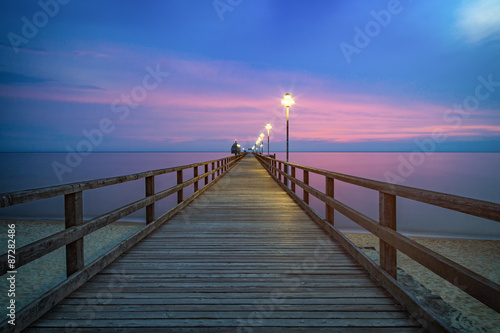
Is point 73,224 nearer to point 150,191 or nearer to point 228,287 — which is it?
point 228,287

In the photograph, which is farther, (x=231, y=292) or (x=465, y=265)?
(x=465, y=265)

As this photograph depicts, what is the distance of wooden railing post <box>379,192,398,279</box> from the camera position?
8.41ft

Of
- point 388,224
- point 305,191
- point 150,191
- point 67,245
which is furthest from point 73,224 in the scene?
point 305,191

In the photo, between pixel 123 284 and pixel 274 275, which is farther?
pixel 274 275

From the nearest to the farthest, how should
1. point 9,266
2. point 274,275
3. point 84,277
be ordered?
point 9,266
point 84,277
point 274,275

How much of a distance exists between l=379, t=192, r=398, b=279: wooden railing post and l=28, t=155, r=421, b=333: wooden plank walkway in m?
0.22

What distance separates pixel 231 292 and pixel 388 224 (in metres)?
1.56

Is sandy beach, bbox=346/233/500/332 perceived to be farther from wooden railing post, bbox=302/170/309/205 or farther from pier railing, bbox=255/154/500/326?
wooden railing post, bbox=302/170/309/205

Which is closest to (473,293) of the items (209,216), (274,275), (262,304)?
(262,304)

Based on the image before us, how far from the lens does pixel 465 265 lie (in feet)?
29.2

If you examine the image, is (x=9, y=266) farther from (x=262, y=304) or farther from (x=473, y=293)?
(x=473, y=293)

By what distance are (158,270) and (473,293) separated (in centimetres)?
272

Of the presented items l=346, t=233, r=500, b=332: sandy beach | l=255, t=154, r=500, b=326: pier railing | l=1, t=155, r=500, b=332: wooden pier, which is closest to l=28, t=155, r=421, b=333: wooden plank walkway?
l=1, t=155, r=500, b=332: wooden pier

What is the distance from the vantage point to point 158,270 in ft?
10.1
